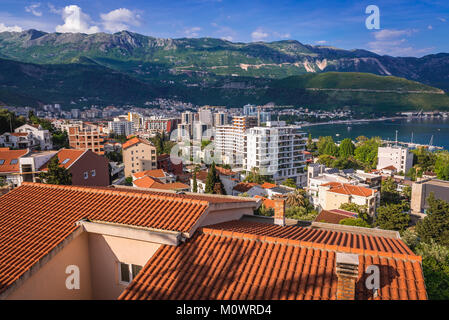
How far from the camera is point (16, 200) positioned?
15.1 ft

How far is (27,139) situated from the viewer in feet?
84.7

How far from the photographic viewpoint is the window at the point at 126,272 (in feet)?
12.0

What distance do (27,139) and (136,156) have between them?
1101cm

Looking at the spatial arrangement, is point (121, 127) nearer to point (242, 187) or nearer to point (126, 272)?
point (242, 187)

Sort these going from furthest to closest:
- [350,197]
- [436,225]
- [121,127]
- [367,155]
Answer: [121,127] < [367,155] < [350,197] < [436,225]

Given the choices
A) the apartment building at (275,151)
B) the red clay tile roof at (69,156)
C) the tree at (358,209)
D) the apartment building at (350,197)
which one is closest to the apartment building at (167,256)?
the red clay tile roof at (69,156)

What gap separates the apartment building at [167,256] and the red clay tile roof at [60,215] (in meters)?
0.01

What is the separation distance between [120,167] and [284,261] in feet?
105

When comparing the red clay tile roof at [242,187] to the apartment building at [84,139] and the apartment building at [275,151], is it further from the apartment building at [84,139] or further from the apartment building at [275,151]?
the apartment building at [84,139]

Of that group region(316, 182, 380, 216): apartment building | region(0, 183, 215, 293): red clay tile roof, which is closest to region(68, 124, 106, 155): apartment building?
region(316, 182, 380, 216): apartment building

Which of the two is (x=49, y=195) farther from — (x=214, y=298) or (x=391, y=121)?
(x=391, y=121)

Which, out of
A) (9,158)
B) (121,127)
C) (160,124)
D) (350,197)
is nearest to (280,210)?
(9,158)
